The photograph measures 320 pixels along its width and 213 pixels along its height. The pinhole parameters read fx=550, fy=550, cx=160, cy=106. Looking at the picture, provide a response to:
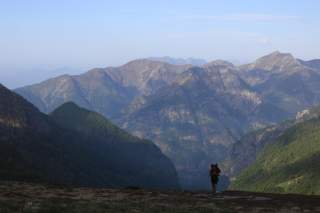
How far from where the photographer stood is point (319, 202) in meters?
59.7

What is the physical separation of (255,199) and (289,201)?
4.15 m

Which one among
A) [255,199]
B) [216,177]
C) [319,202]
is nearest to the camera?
[319,202]

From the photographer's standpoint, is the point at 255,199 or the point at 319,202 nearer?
the point at 319,202

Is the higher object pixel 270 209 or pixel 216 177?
pixel 216 177

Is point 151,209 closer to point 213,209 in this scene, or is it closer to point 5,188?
point 213,209

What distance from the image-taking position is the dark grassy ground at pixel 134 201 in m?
49.6

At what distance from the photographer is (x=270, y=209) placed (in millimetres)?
54250

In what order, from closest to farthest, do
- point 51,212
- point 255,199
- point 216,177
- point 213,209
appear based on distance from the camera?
point 51,212 < point 213,209 < point 255,199 < point 216,177

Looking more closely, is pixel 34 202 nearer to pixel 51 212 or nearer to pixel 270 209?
pixel 51 212

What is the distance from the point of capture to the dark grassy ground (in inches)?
1951

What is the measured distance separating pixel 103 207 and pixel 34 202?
7269 mm

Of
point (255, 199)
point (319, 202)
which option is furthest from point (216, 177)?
point (319, 202)

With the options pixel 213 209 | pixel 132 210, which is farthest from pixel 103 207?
pixel 213 209

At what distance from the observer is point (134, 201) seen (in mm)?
59438
